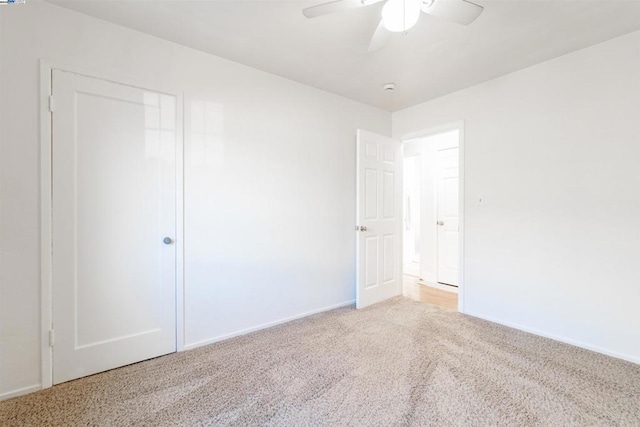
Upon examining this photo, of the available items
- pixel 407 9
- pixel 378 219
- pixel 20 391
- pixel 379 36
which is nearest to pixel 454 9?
pixel 407 9

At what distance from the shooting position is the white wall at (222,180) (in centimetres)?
175

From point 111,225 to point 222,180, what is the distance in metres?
0.88

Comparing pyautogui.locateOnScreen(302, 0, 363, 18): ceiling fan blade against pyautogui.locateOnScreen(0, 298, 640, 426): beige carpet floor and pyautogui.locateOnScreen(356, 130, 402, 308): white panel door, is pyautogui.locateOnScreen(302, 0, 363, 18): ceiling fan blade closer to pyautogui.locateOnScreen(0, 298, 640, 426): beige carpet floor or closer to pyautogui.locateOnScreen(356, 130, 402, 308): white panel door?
pyautogui.locateOnScreen(356, 130, 402, 308): white panel door

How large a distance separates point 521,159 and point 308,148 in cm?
209

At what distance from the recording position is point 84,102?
194 cm

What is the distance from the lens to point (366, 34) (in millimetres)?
2123

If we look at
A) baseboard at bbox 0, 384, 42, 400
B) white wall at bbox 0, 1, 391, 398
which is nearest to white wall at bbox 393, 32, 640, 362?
white wall at bbox 0, 1, 391, 398

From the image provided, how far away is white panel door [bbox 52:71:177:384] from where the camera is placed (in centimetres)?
189

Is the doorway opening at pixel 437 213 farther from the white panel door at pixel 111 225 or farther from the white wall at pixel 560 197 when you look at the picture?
the white panel door at pixel 111 225

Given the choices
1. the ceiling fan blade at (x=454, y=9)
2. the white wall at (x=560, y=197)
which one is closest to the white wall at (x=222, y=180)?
the white wall at (x=560, y=197)

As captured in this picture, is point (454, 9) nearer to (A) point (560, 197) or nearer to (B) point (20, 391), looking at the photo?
(A) point (560, 197)

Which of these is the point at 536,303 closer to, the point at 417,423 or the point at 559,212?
the point at 559,212

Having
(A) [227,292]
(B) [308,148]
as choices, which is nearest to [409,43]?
(B) [308,148]

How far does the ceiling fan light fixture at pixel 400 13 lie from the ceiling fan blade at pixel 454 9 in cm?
7
